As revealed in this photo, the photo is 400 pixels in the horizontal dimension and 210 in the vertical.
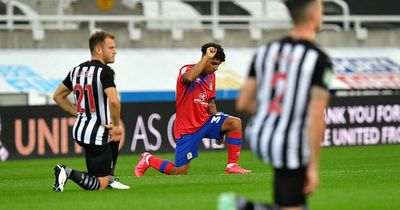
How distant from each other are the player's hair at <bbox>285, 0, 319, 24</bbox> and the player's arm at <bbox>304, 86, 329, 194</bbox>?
49 cm

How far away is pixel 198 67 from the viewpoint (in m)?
17.4

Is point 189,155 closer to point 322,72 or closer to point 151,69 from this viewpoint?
point 322,72

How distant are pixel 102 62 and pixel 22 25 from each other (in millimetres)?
19511

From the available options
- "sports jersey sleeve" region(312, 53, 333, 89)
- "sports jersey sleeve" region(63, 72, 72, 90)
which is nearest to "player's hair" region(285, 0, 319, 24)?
"sports jersey sleeve" region(312, 53, 333, 89)


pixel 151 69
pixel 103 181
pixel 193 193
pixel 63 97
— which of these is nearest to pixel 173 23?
pixel 151 69

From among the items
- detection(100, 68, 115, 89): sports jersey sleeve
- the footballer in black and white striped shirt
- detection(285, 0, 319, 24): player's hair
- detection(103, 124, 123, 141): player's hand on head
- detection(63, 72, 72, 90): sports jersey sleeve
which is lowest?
detection(103, 124, 123, 141): player's hand on head

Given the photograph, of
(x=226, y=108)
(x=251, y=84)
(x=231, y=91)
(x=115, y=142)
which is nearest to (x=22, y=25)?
(x=231, y=91)

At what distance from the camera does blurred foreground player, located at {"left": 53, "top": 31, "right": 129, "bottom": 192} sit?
14523mm

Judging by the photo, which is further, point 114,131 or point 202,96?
point 202,96

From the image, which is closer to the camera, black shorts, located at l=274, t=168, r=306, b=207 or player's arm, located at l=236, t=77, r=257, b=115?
black shorts, located at l=274, t=168, r=306, b=207

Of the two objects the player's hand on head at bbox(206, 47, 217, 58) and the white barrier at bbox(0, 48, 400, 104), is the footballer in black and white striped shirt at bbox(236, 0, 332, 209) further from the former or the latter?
the white barrier at bbox(0, 48, 400, 104)

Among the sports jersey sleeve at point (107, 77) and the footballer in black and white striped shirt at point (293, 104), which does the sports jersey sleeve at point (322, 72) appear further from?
the sports jersey sleeve at point (107, 77)

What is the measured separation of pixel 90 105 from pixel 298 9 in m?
6.22

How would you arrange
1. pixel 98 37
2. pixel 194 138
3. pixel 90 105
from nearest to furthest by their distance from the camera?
pixel 98 37
pixel 90 105
pixel 194 138
